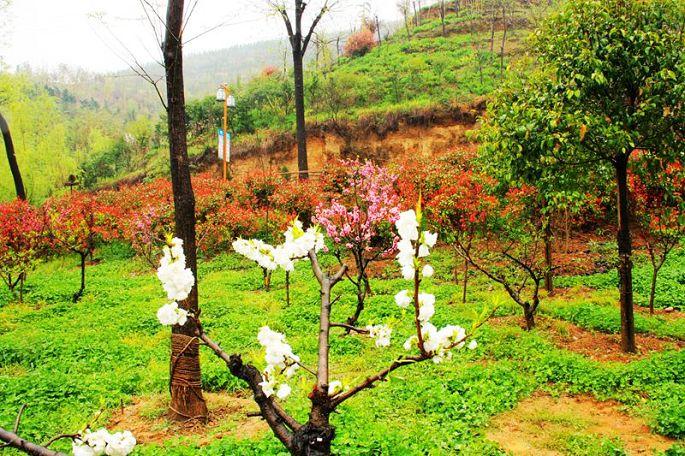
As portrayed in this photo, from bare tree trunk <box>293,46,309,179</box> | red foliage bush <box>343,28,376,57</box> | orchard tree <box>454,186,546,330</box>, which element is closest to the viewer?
orchard tree <box>454,186,546,330</box>

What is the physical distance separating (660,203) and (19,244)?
15.1 meters

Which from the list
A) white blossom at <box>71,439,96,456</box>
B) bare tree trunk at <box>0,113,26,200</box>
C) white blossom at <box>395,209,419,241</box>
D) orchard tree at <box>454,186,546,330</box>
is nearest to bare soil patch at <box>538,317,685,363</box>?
orchard tree at <box>454,186,546,330</box>

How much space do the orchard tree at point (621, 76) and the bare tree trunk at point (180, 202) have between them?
4653 mm

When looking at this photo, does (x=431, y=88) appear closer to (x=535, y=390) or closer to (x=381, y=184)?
(x=381, y=184)

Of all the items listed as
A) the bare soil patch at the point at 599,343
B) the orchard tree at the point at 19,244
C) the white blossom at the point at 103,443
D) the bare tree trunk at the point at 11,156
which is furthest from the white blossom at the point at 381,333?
the bare tree trunk at the point at 11,156

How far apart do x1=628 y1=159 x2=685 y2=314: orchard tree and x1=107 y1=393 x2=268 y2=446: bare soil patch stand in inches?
255

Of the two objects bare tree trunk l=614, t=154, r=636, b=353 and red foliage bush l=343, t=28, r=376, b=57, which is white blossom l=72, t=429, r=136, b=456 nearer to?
bare tree trunk l=614, t=154, r=636, b=353

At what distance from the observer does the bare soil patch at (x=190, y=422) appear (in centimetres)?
555

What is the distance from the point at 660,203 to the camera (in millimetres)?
9680

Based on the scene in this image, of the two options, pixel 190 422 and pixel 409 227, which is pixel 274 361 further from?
pixel 190 422

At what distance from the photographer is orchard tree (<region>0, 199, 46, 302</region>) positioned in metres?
11.8

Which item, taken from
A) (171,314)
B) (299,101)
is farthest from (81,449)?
(299,101)

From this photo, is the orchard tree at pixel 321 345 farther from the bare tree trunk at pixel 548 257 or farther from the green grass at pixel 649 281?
the green grass at pixel 649 281

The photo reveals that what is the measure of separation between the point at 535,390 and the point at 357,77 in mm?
23947
